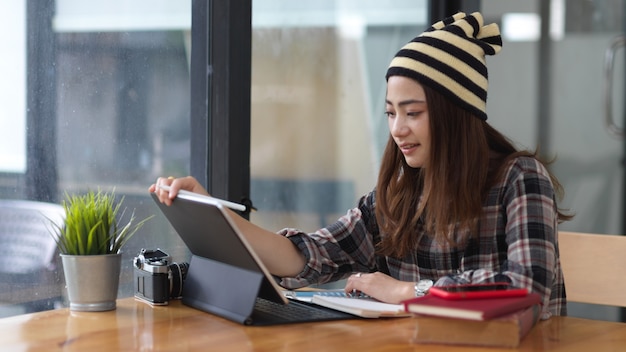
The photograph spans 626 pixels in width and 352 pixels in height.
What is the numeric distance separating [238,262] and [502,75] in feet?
7.01

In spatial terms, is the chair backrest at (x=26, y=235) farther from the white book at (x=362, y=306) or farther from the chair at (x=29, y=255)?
the white book at (x=362, y=306)

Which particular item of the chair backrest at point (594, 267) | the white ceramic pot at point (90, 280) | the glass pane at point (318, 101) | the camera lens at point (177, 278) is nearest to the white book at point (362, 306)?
the camera lens at point (177, 278)

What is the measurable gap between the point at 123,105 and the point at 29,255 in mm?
427

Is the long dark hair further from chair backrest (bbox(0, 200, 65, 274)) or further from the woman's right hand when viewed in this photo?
chair backrest (bbox(0, 200, 65, 274))

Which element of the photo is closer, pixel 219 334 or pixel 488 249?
pixel 219 334

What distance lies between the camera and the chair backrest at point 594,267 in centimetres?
195

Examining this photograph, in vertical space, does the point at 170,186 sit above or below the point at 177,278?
above

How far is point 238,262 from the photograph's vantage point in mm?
1629

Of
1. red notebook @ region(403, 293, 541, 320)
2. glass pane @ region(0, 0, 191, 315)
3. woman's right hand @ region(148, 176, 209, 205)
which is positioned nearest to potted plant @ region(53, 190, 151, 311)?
woman's right hand @ region(148, 176, 209, 205)

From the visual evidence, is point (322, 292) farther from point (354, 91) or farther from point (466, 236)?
point (354, 91)

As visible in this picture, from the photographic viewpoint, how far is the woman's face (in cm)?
184

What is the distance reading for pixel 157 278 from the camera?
1.74m

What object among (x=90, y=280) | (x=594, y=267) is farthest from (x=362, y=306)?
(x=594, y=267)

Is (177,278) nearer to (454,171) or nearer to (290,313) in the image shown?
(290,313)
